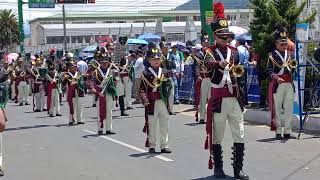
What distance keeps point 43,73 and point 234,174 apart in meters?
14.7

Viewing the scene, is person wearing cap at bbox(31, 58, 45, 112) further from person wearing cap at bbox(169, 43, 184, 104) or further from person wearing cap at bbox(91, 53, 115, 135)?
person wearing cap at bbox(91, 53, 115, 135)

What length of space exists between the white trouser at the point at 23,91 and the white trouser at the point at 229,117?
64.9ft

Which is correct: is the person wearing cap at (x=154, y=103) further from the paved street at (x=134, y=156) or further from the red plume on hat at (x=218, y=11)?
the red plume on hat at (x=218, y=11)

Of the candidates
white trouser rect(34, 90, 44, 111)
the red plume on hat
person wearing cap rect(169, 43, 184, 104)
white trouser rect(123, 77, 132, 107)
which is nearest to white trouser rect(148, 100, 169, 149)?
the red plume on hat

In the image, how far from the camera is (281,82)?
39.5ft

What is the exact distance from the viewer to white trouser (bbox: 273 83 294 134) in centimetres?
1209

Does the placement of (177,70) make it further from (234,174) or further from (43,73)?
(234,174)

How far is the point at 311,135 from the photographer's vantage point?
1258 cm

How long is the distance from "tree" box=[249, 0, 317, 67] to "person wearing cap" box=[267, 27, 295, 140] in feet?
9.41

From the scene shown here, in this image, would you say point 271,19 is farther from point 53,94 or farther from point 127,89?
point 53,94

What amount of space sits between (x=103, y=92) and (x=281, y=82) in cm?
433

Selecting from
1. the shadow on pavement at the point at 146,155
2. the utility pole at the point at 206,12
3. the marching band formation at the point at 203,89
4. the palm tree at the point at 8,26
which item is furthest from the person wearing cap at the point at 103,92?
the palm tree at the point at 8,26

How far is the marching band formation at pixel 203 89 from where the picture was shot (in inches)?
338

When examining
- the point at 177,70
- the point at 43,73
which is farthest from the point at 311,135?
the point at 43,73
